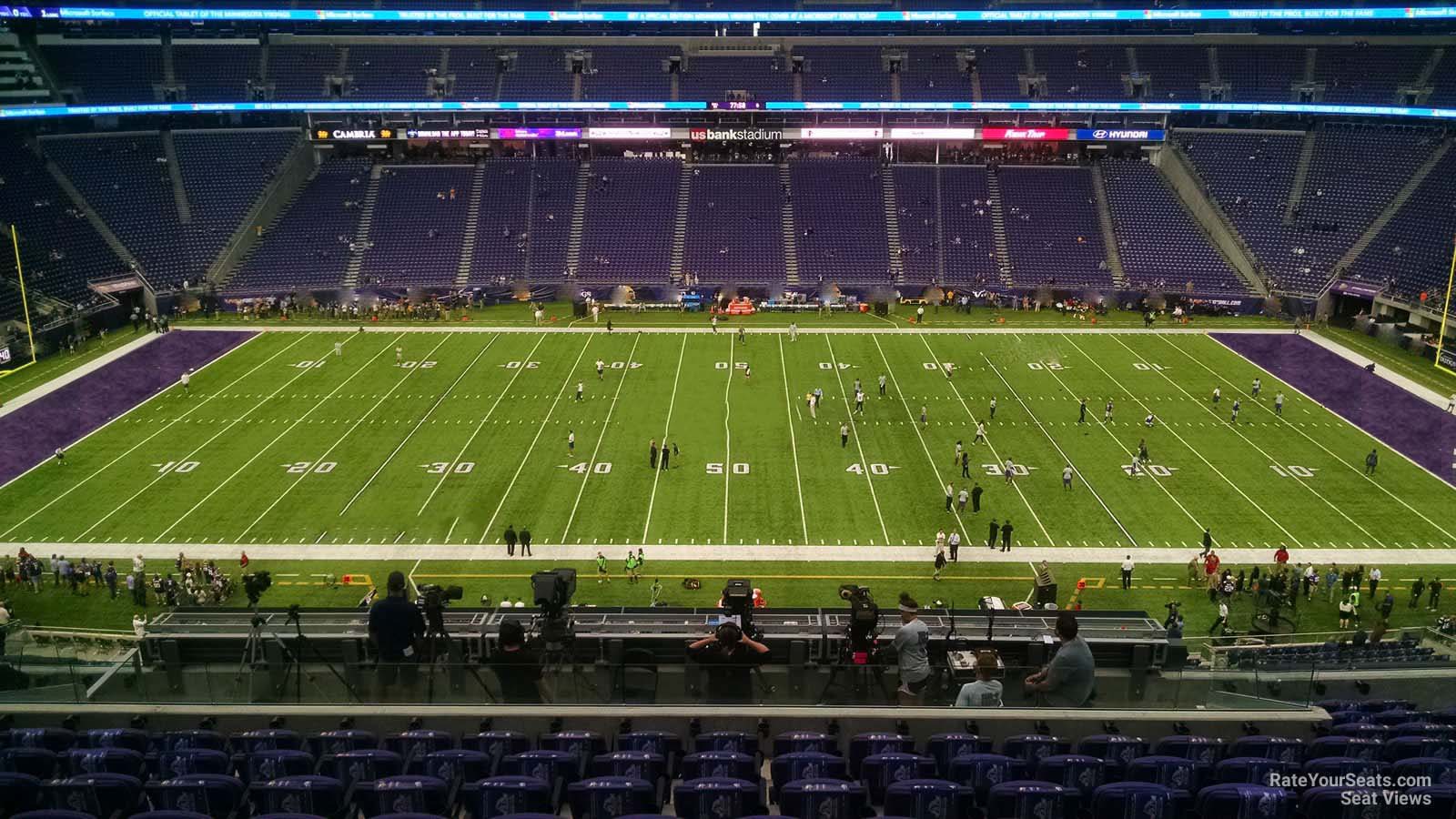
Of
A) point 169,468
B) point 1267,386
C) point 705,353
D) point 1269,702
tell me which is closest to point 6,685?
point 1269,702

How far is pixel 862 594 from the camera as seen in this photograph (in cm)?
1352

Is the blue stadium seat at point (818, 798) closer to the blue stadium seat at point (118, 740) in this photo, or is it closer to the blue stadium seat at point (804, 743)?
the blue stadium seat at point (804, 743)

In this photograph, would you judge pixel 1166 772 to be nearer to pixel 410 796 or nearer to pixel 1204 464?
pixel 410 796

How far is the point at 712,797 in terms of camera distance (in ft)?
28.5

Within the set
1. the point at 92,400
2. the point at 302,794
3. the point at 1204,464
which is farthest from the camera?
the point at 92,400

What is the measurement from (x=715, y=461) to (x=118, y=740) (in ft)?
82.8

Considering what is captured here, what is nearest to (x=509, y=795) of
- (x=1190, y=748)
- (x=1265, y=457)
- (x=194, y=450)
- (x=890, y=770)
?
(x=890, y=770)

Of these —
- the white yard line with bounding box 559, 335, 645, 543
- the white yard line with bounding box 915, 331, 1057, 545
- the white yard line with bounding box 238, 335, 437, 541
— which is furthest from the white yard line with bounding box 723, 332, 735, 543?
the white yard line with bounding box 238, 335, 437, 541

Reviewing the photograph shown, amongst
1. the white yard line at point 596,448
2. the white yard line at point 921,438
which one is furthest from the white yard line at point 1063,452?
the white yard line at point 596,448

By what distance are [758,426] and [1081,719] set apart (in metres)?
27.3

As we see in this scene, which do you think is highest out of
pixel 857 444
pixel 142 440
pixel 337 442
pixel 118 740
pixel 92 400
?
pixel 92 400

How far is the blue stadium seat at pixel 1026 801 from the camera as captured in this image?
8.66m

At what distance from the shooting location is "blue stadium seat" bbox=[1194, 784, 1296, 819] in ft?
28.3

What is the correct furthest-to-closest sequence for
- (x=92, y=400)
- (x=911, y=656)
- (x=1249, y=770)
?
(x=92, y=400)
(x=911, y=656)
(x=1249, y=770)
